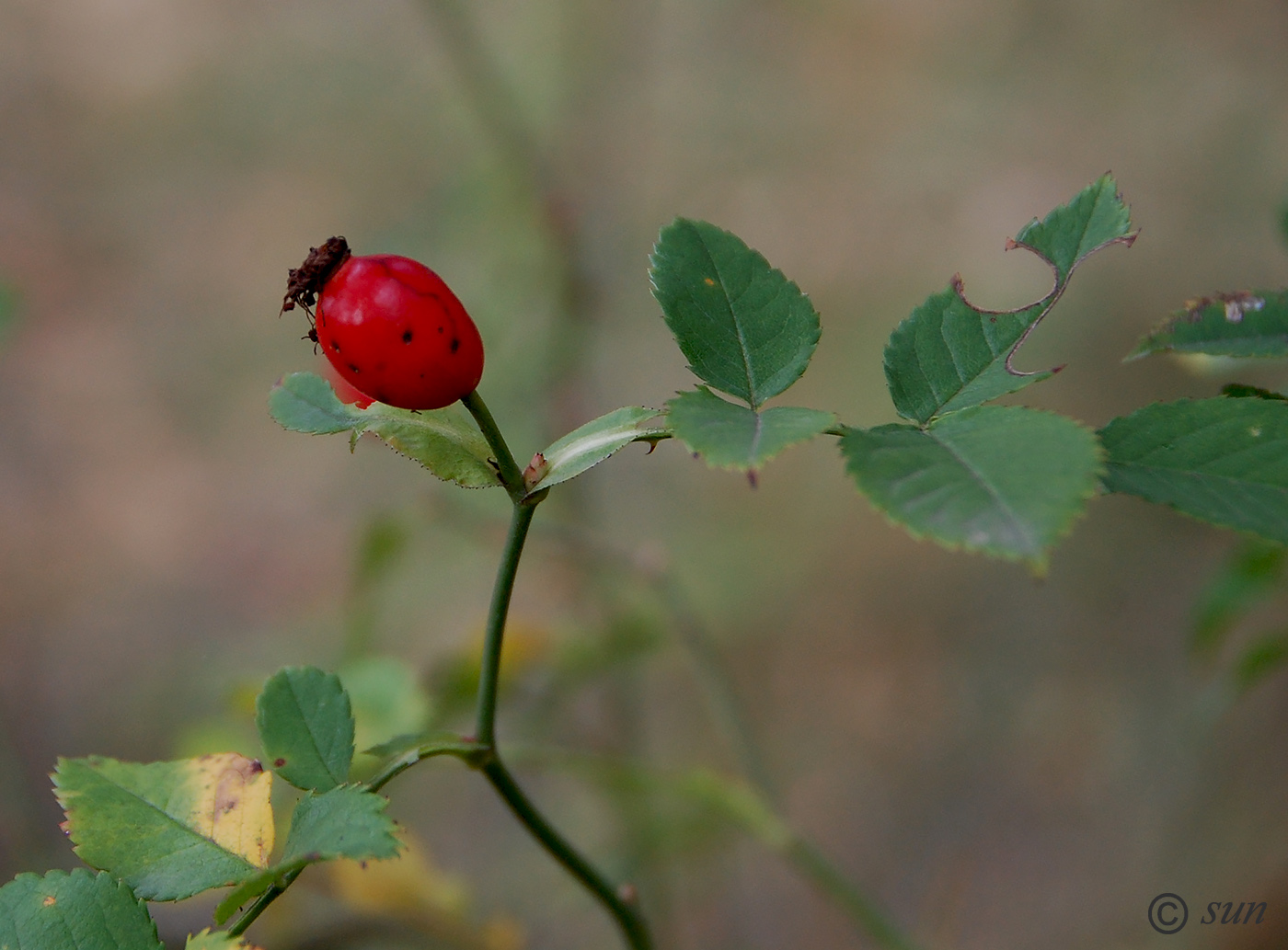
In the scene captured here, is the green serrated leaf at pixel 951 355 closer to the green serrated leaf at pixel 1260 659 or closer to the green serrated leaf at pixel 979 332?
the green serrated leaf at pixel 979 332

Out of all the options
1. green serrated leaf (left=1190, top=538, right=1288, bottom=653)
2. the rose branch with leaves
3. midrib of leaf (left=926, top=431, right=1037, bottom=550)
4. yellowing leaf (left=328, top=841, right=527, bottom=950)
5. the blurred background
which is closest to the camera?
midrib of leaf (left=926, top=431, right=1037, bottom=550)

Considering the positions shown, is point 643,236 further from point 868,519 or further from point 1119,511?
point 1119,511

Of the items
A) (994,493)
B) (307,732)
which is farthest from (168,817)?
(994,493)

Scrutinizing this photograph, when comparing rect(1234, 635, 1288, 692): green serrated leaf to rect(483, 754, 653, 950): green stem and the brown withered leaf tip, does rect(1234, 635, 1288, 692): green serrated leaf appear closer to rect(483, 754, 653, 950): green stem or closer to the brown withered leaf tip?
the brown withered leaf tip

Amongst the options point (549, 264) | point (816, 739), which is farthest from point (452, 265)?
point (816, 739)

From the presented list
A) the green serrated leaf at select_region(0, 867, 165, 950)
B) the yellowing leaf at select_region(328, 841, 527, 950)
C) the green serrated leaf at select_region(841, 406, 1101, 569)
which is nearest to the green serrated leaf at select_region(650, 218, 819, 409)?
the green serrated leaf at select_region(841, 406, 1101, 569)

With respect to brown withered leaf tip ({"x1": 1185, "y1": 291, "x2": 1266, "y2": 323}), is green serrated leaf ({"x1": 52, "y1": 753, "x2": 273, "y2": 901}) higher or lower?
Answer: lower

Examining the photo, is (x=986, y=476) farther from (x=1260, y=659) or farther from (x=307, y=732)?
(x=1260, y=659)

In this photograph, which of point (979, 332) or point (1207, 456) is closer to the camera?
point (1207, 456)
